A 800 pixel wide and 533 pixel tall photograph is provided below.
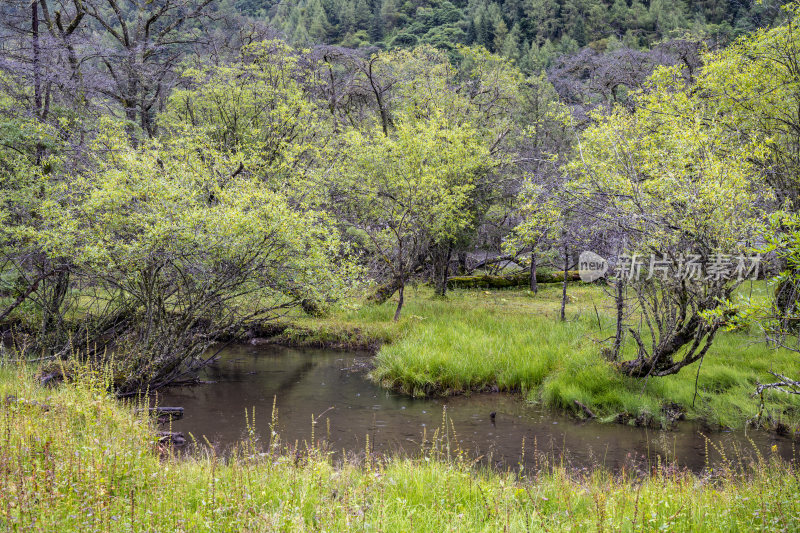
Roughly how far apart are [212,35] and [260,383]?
1827cm

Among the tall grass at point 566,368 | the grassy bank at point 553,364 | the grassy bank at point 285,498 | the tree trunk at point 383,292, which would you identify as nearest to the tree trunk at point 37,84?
the grassy bank at point 553,364

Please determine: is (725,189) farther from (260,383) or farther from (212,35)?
(212,35)

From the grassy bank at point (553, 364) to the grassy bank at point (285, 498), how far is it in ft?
14.7

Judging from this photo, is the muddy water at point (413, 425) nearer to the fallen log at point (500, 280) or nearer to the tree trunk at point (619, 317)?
the tree trunk at point (619, 317)

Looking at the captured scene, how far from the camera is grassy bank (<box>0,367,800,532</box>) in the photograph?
357 centimetres

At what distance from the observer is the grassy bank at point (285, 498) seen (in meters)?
3.57

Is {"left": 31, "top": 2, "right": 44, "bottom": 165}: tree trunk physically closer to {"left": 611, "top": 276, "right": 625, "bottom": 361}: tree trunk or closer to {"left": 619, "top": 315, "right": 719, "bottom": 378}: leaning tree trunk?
{"left": 611, "top": 276, "right": 625, "bottom": 361}: tree trunk

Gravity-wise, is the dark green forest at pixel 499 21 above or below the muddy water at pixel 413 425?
above

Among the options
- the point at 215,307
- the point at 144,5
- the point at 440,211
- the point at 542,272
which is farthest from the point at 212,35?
the point at 542,272

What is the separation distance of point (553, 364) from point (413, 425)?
13.4 feet

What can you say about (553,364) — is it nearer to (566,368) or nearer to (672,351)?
(566,368)

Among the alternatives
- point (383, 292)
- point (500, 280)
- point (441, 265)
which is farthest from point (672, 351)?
point (500, 280)

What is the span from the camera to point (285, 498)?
14.7 feet

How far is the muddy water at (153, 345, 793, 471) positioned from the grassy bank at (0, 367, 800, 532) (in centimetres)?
189
